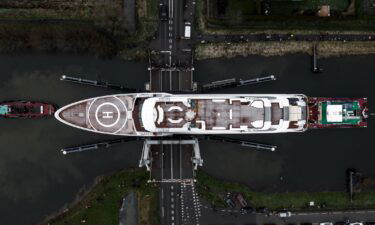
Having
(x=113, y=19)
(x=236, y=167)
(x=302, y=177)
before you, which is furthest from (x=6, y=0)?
(x=302, y=177)

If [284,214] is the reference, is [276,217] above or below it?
below

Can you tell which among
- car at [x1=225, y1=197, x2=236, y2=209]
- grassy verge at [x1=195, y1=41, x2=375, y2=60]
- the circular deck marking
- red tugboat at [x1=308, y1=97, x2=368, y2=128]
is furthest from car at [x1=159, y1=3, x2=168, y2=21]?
car at [x1=225, y1=197, x2=236, y2=209]

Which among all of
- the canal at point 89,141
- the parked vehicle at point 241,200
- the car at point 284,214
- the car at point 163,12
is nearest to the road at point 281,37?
the canal at point 89,141

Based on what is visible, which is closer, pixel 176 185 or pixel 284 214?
pixel 176 185

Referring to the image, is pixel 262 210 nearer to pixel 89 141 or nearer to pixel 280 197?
pixel 280 197

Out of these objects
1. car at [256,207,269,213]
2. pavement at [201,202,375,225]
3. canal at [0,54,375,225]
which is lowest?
pavement at [201,202,375,225]

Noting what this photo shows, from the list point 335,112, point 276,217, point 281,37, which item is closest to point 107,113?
point 281,37

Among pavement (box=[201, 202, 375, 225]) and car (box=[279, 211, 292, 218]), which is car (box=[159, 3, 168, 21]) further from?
car (box=[279, 211, 292, 218])
